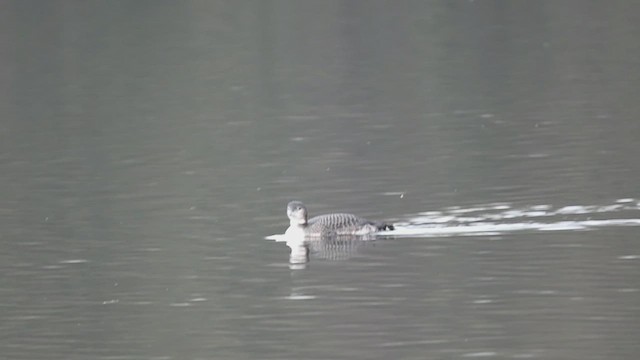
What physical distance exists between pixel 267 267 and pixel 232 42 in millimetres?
28980

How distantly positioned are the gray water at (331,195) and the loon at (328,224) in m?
0.24

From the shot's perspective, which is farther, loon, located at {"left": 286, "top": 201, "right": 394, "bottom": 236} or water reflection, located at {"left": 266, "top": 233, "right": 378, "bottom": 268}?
loon, located at {"left": 286, "top": 201, "right": 394, "bottom": 236}

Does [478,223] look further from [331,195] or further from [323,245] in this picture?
[331,195]

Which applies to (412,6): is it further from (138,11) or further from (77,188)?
(77,188)

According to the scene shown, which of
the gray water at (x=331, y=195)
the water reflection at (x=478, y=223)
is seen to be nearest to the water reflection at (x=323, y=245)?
the water reflection at (x=478, y=223)

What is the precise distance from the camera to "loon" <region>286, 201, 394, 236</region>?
2003 cm

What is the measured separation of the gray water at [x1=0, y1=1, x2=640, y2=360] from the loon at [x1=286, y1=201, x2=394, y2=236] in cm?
24

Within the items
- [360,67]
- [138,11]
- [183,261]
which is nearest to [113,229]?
[183,261]

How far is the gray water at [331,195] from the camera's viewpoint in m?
15.9

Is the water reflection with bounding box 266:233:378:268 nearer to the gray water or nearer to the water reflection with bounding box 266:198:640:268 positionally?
the water reflection with bounding box 266:198:640:268

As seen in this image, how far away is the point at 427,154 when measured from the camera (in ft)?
85.3

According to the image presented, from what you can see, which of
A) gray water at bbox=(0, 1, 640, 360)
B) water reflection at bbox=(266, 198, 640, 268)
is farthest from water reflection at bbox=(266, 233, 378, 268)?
gray water at bbox=(0, 1, 640, 360)

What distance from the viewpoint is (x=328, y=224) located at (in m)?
20.2

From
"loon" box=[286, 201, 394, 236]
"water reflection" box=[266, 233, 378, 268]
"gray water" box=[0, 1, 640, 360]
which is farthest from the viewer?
"loon" box=[286, 201, 394, 236]
